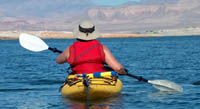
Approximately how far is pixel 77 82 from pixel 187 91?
4967 mm

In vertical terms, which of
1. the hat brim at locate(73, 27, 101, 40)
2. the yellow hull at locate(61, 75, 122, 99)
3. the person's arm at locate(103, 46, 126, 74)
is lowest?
the yellow hull at locate(61, 75, 122, 99)

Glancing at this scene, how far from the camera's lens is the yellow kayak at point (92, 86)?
14.4 metres

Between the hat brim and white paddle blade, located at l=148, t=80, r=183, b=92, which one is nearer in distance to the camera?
the hat brim

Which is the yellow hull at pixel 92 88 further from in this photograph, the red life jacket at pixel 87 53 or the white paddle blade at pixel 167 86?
the white paddle blade at pixel 167 86

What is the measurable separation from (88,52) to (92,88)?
1051mm

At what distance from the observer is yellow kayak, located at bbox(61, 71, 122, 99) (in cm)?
1438

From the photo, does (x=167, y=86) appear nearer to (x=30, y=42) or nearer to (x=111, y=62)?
(x=111, y=62)

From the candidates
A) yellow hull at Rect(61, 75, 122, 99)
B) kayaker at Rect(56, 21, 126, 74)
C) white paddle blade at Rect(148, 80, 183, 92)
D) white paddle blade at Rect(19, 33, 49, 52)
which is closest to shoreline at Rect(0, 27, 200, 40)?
white paddle blade at Rect(19, 33, 49, 52)

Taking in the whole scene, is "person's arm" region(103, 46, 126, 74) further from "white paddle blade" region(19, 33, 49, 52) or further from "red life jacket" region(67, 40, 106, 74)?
"white paddle blade" region(19, 33, 49, 52)

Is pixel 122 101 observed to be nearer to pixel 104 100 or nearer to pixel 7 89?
pixel 104 100

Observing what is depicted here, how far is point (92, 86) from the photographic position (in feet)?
47.3

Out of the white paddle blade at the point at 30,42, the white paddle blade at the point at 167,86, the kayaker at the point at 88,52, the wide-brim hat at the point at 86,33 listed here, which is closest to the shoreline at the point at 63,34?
the white paddle blade at the point at 30,42

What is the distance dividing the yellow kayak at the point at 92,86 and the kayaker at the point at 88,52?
296 millimetres

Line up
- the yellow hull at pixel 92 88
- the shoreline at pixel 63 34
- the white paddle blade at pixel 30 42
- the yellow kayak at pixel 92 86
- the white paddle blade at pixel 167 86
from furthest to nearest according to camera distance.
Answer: the shoreline at pixel 63 34 → the white paddle blade at pixel 167 86 → the white paddle blade at pixel 30 42 → the yellow hull at pixel 92 88 → the yellow kayak at pixel 92 86
